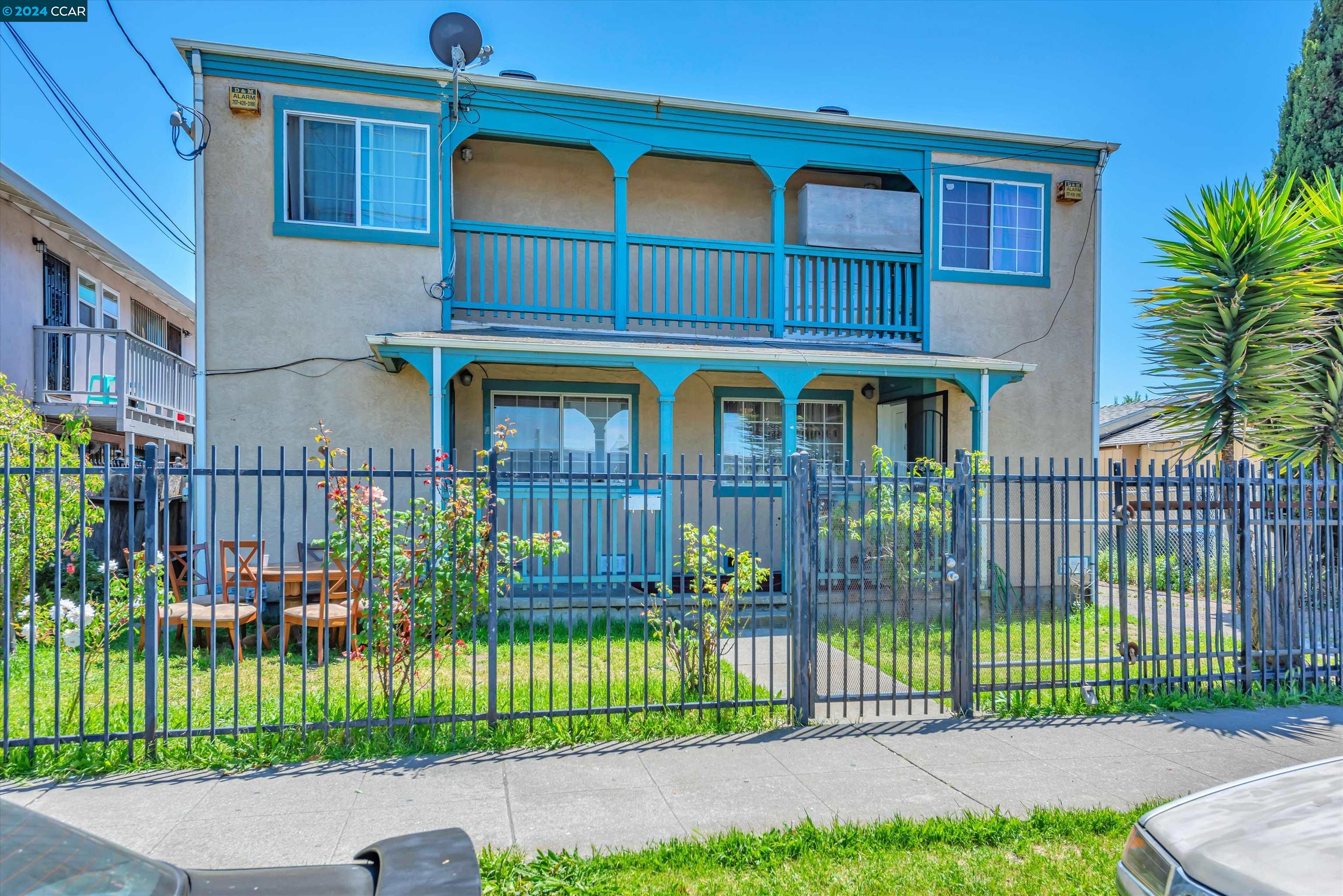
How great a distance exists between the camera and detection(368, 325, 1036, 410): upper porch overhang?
9648 millimetres

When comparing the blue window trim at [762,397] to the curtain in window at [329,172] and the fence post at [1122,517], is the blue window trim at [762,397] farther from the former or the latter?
the curtain in window at [329,172]

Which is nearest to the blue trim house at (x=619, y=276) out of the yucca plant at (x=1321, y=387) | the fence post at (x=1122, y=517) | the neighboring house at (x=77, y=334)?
the neighboring house at (x=77, y=334)

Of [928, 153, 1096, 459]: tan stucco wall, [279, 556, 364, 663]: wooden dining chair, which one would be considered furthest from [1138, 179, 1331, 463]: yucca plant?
[279, 556, 364, 663]: wooden dining chair

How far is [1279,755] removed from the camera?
5570 millimetres

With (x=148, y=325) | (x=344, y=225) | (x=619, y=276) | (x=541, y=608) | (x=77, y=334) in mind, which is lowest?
(x=541, y=608)

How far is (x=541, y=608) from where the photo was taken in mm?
9281

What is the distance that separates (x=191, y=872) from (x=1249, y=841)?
322cm

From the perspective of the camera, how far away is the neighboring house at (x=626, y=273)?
398 inches

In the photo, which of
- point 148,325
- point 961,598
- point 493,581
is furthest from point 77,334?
point 961,598

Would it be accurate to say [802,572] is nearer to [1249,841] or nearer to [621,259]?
[1249,841]

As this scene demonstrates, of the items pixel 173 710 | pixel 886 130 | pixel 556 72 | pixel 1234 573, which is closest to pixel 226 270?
pixel 556 72

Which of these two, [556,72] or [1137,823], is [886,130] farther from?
[1137,823]

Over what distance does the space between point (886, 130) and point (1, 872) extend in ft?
40.9

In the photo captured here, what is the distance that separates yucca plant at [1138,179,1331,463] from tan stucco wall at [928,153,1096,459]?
4145mm
